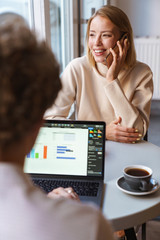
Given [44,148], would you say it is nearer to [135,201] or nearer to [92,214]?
[135,201]

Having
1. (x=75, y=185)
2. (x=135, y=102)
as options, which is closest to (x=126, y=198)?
(x=75, y=185)

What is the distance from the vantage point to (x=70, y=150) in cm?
113

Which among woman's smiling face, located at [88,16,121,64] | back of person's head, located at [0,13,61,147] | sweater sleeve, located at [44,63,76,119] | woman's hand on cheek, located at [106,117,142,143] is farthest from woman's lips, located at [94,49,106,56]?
back of person's head, located at [0,13,61,147]

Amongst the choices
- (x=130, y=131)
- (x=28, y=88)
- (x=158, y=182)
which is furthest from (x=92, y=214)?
(x=130, y=131)

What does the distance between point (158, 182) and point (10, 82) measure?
80 centimetres

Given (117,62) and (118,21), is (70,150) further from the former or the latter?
(118,21)

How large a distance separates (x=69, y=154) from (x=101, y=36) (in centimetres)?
83

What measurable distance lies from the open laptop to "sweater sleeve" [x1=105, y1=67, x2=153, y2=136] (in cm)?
51

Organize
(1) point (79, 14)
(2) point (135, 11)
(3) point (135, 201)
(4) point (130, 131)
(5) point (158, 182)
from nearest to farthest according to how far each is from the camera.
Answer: (3) point (135, 201)
(5) point (158, 182)
(4) point (130, 131)
(1) point (79, 14)
(2) point (135, 11)

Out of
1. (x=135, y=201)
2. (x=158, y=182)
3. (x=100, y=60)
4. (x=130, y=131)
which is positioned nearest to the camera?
(x=135, y=201)

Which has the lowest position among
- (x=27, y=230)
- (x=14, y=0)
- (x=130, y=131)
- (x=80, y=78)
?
(x=130, y=131)

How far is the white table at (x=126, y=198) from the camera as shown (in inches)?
35.7

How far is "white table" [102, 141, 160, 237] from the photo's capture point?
2.97 ft

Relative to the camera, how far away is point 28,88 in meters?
0.42
